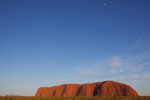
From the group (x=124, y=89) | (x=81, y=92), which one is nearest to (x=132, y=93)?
(x=124, y=89)

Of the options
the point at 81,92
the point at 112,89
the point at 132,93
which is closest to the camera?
the point at 132,93

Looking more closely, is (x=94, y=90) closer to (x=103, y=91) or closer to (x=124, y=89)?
(x=103, y=91)

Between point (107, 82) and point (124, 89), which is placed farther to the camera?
point (107, 82)

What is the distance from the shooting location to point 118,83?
612 ft

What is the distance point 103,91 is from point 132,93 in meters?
34.3

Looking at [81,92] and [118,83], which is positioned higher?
[118,83]

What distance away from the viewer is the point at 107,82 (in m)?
189

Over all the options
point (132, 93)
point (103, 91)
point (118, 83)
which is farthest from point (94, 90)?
point (132, 93)

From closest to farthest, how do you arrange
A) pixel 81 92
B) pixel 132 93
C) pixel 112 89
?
pixel 132 93
pixel 112 89
pixel 81 92

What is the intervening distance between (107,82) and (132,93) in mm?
34712

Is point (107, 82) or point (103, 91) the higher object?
point (107, 82)

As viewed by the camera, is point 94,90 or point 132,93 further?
point 94,90

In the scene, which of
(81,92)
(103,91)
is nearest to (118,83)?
(103,91)

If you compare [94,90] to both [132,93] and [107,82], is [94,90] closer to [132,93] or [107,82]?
[107,82]
